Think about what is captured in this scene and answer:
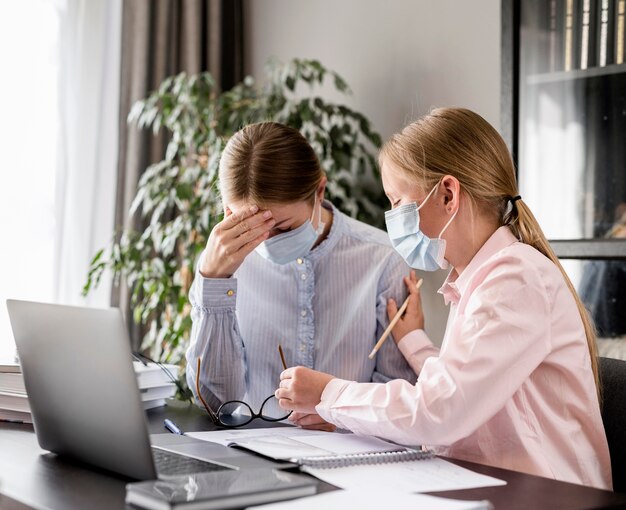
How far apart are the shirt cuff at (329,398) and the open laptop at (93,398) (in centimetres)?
15

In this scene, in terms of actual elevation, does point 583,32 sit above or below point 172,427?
above

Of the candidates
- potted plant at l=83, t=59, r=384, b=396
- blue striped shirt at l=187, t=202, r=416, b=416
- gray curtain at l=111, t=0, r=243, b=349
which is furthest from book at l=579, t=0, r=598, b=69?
gray curtain at l=111, t=0, r=243, b=349

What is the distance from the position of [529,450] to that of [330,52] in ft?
7.03

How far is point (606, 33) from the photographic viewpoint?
6.32 feet

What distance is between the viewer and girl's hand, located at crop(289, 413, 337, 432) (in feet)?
4.39

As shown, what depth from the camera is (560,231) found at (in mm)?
2037

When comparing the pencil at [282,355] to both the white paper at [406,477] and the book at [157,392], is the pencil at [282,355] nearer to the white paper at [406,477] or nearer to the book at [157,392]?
the book at [157,392]

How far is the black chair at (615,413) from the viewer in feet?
3.97

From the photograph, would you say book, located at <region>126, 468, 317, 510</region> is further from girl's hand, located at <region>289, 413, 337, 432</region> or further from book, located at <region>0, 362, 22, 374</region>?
book, located at <region>0, 362, 22, 374</region>

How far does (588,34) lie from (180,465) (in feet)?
4.83

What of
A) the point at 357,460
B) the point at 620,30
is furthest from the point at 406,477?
the point at 620,30

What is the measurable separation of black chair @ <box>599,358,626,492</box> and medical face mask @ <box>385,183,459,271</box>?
31cm

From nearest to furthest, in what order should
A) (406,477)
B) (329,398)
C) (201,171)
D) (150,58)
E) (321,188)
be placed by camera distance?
(406,477)
(329,398)
(321,188)
(201,171)
(150,58)

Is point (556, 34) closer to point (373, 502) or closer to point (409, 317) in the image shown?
point (409, 317)
